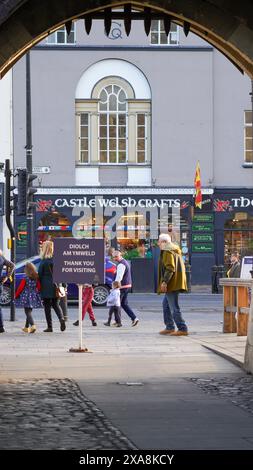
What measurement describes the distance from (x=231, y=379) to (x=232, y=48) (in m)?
4.13

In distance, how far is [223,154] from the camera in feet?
146

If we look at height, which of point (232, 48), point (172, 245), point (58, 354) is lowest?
point (58, 354)

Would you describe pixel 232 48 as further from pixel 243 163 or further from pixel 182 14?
pixel 243 163

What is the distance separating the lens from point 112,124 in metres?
44.0

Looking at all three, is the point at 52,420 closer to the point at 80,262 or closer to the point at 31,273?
the point at 80,262

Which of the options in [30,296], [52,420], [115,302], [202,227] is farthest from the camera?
[202,227]

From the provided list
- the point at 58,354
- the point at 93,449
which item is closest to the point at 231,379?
the point at 58,354

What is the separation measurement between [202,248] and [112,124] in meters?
5.81

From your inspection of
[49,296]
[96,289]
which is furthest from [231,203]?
[49,296]

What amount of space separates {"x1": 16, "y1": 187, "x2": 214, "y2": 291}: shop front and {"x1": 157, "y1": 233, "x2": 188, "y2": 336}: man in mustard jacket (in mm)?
22493

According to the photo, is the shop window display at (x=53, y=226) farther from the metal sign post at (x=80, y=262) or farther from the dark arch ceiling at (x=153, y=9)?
Result: the dark arch ceiling at (x=153, y=9)

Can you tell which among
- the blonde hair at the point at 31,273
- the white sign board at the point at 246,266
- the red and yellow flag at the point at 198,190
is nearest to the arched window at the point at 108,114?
the red and yellow flag at the point at 198,190
